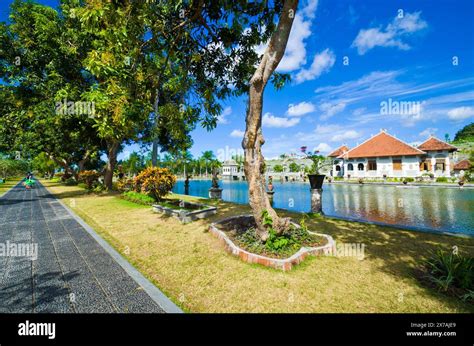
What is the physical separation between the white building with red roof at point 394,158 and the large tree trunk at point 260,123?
39.2 m

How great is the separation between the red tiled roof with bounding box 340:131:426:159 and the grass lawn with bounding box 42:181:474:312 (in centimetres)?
3611

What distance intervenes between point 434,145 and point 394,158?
229 inches

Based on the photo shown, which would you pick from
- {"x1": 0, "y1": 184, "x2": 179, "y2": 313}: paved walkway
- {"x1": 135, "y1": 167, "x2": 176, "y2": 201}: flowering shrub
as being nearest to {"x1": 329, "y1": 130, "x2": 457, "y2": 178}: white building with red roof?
{"x1": 135, "y1": 167, "x2": 176, "y2": 201}: flowering shrub

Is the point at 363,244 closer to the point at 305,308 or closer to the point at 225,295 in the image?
the point at 305,308

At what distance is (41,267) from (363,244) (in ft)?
23.4

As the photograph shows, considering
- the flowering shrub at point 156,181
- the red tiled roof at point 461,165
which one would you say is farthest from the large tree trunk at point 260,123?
the red tiled roof at point 461,165

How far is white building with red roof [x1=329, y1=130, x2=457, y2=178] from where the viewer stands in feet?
109

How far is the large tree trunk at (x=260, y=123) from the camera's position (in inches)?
182

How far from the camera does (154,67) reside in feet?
19.9

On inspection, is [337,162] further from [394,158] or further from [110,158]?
[110,158]

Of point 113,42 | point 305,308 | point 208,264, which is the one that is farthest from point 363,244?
point 113,42
